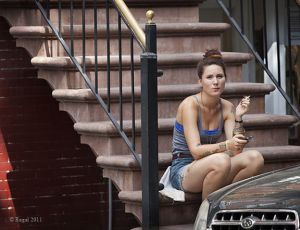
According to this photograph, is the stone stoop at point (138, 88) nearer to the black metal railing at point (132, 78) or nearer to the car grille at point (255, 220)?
the black metal railing at point (132, 78)

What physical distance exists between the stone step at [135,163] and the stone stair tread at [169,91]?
0.51 meters

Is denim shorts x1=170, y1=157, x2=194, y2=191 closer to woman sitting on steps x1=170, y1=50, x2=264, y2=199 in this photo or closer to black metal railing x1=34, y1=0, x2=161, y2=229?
woman sitting on steps x1=170, y1=50, x2=264, y2=199

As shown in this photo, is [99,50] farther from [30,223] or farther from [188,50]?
[30,223]

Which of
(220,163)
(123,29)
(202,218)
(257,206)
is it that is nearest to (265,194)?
(257,206)

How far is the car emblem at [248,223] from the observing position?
5496mm

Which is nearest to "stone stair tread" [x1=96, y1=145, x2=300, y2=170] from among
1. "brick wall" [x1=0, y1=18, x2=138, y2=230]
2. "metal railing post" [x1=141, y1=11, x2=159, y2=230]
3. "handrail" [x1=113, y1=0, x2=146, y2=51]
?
"metal railing post" [x1=141, y1=11, x2=159, y2=230]

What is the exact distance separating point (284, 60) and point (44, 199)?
3269mm

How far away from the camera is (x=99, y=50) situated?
8.80 m

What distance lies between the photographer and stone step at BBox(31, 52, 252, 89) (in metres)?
8.34

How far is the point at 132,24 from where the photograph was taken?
24.4 ft

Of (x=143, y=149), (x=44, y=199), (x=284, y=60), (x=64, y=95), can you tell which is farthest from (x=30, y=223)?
(x=284, y=60)

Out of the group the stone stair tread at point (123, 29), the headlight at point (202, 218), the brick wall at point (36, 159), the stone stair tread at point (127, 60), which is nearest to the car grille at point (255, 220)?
the headlight at point (202, 218)

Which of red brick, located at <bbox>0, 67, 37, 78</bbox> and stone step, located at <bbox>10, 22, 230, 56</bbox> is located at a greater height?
stone step, located at <bbox>10, 22, 230, 56</bbox>

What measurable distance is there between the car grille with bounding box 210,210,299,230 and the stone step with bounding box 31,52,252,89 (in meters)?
2.88
